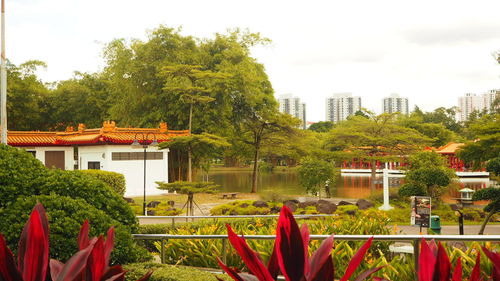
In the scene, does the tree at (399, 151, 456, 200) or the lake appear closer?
the tree at (399, 151, 456, 200)

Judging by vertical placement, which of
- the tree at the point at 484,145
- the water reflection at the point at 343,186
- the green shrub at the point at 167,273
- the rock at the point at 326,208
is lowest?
the water reflection at the point at 343,186

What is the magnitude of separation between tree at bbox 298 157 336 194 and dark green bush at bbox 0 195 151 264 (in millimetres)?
22082

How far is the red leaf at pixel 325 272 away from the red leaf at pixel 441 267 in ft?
1.26

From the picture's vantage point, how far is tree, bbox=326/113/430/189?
28.4 m

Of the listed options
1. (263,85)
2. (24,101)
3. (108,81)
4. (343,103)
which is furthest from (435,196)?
(343,103)

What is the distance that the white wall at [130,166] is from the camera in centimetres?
2552

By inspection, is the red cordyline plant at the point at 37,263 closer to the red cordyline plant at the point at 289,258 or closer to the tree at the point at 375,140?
the red cordyline plant at the point at 289,258

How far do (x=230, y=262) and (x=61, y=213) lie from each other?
2144mm

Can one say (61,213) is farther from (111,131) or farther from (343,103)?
(343,103)

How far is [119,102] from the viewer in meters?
32.2

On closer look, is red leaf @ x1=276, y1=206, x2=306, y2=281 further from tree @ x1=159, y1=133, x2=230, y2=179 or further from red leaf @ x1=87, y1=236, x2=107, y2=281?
tree @ x1=159, y1=133, x2=230, y2=179

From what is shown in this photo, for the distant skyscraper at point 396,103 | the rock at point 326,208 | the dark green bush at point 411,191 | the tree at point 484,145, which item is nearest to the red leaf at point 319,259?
the tree at point 484,145

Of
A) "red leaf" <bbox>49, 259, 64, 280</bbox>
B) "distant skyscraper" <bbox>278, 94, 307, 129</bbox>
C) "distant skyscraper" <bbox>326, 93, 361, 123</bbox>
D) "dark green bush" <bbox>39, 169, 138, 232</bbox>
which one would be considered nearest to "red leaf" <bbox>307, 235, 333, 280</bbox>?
"red leaf" <bbox>49, 259, 64, 280</bbox>

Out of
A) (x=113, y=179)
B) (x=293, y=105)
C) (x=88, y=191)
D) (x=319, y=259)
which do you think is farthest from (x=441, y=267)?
(x=293, y=105)
